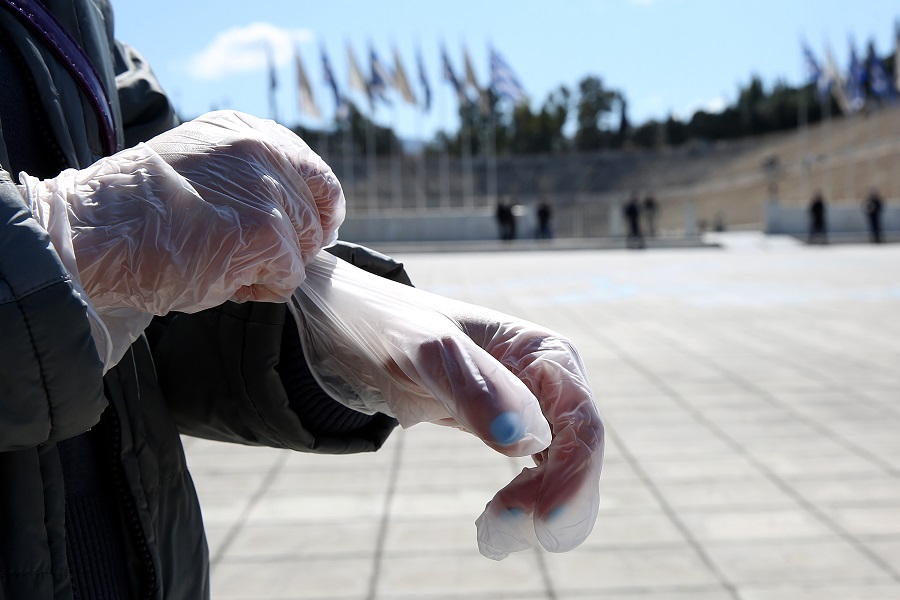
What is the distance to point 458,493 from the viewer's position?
3.97 metres

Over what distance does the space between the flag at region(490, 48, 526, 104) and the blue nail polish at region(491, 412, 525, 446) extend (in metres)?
30.9

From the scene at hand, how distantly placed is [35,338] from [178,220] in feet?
0.58

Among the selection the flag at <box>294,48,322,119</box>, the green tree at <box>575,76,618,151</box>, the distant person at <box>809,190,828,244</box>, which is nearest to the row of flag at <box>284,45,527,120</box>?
the flag at <box>294,48,322,119</box>

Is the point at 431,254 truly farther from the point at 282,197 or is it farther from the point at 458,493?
the point at 282,197

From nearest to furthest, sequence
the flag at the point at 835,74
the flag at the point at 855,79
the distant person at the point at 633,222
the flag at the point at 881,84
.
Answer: the distant person at the point at 633,222
the flag at the point at 855,79
the flag at the point at 881,84
the flag at the point at 835,74

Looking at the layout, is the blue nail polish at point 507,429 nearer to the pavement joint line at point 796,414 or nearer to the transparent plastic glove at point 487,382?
the transparent plastic glove at point 487,382

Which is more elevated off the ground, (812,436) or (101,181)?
(101,181)

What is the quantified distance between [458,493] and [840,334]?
5657mm

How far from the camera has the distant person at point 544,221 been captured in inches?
1032

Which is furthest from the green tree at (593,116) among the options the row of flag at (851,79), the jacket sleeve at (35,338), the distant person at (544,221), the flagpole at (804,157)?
the jacket sleeve at (35,338)

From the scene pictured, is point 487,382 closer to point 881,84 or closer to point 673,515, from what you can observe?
point 673,515

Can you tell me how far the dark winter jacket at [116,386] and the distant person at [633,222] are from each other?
22925mm

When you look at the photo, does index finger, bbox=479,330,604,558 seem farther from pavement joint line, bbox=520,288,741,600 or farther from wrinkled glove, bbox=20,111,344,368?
pavement joint line, bbox=520,288,741,600

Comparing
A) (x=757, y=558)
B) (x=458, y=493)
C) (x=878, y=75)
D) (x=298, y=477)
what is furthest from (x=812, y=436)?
(x=878, y=75)
